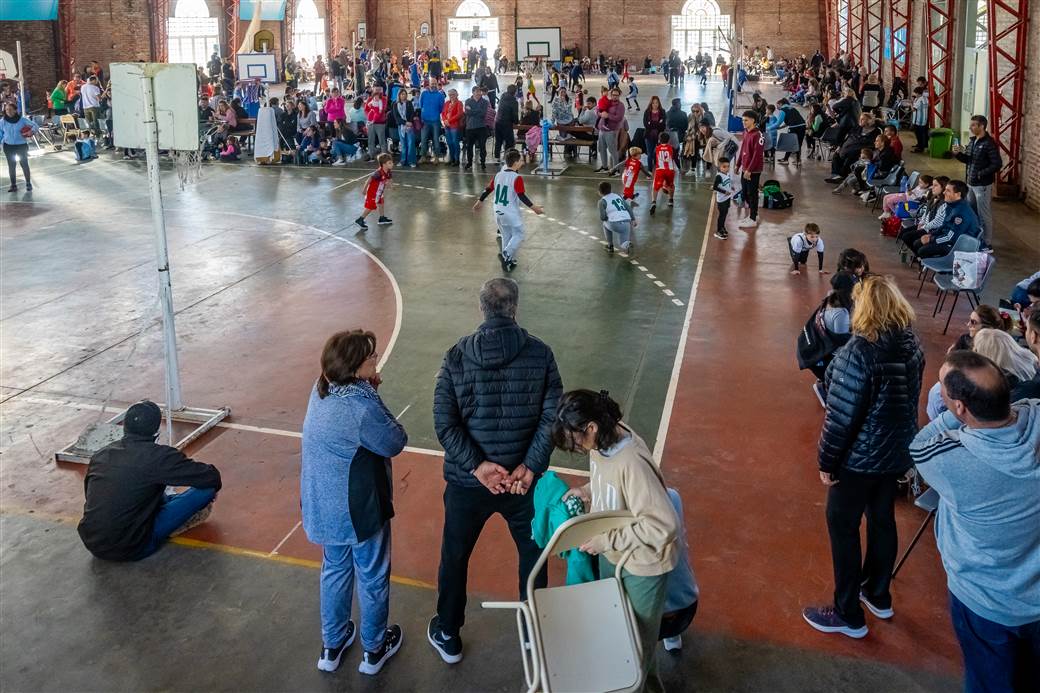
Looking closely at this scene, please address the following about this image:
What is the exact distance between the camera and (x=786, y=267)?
12992 millimetres

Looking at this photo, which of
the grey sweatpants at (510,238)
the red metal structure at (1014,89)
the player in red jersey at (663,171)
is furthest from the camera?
the red metal structure at (1014,89)

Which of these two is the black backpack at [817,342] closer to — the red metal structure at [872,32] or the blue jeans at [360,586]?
the blue jeans at [360,586]

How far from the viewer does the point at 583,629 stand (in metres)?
3.94

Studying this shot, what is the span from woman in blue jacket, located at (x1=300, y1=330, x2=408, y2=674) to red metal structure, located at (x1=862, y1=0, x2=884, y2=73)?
33756 mm

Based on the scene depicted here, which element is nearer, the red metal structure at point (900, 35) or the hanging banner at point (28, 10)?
the red metal structure at point (900, 35)

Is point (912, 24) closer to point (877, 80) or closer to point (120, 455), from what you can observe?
point (877, 80)

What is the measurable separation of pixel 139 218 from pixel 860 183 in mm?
13720

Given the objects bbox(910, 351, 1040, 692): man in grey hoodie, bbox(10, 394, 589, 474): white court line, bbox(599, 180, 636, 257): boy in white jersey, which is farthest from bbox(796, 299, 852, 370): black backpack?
bbox(599, 180, 636, 257): boy in white jersey

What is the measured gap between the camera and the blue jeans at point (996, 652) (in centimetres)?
363

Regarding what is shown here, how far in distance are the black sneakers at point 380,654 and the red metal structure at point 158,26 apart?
3542cm

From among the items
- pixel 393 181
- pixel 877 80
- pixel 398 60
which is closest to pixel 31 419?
pixel 393 181

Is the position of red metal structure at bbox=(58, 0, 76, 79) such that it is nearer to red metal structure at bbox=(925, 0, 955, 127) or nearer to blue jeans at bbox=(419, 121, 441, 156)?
blue jeans at bbox=(419, 121, 441, 156)

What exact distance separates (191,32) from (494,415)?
44.2 m

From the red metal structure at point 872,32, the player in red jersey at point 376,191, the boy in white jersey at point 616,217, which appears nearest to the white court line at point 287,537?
the boy in white jersey at point 616,217
